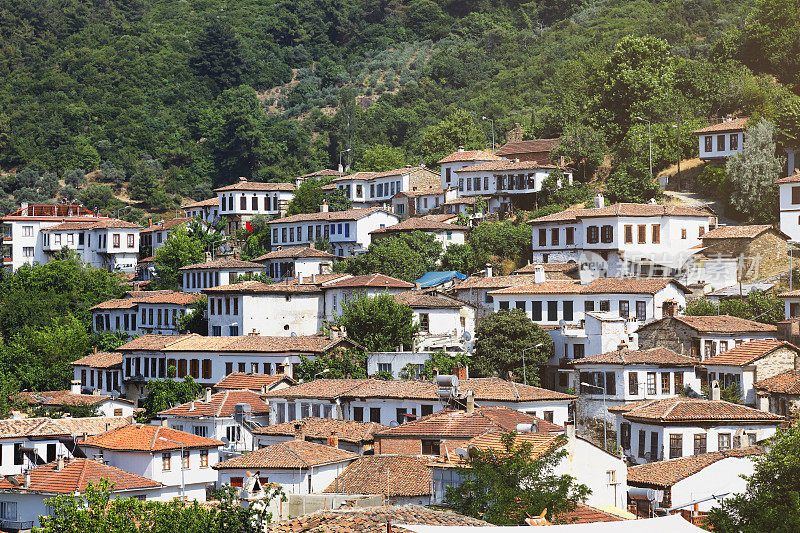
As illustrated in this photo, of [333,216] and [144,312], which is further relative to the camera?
[333,216]

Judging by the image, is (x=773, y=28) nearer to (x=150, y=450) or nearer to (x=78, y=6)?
(x=150, y=450)

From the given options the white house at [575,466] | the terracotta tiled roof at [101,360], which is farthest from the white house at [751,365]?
the terracotta tiled roof at [101,360]

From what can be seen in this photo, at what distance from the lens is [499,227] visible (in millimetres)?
67500

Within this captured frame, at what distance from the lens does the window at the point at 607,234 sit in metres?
59.9

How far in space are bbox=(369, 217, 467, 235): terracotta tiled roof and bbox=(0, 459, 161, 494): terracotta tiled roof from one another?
101 feet

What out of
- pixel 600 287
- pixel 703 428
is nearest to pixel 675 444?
pixel 703 428

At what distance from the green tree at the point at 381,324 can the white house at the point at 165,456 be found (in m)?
12.0

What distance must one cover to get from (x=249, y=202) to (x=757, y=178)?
37028mm

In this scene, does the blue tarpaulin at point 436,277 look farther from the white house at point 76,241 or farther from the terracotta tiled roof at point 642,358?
the white house at point 76,241

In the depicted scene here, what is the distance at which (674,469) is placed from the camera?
34531 mm

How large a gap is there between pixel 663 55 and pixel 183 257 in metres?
34.9

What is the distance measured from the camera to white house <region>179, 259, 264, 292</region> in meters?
69.7

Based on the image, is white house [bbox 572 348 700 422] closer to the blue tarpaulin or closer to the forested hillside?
the blue tarpaulin

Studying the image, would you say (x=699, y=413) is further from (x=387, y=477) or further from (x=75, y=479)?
(x=75, y=479)
